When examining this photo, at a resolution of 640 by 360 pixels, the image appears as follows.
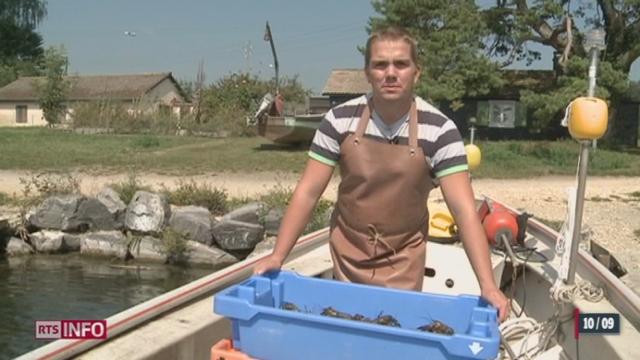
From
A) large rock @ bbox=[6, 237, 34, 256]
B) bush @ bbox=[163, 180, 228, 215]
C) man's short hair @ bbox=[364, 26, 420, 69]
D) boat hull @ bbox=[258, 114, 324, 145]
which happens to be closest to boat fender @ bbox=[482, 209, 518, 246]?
man's short hair @ bbox=[364, 26, 420, 69]

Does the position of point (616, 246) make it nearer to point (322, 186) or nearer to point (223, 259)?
point (223, 259)

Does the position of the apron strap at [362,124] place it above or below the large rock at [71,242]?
above

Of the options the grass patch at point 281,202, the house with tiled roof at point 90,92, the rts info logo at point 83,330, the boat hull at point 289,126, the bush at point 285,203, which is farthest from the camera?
the house with tiled roof at point 90,92

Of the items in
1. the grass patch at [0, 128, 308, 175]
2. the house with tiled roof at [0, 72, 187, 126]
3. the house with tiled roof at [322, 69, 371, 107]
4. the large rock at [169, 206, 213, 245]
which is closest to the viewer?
the large rock at [169, 206, 213, 245]

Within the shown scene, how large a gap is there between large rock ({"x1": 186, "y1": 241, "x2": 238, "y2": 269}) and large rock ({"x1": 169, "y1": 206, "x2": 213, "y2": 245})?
224 millimetres

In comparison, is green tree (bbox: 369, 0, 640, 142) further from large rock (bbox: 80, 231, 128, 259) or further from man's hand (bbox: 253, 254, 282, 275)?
man's hand (bbox: 253, 254, 282, 275)

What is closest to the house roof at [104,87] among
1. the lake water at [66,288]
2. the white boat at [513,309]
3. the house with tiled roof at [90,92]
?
the house with tiled roof at [90,92]

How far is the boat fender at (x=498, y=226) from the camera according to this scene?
486 centimetres

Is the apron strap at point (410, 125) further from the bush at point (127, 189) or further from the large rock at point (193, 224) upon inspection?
the bush at point (127, 189)

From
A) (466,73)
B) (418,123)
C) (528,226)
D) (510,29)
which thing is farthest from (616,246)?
(510,29)

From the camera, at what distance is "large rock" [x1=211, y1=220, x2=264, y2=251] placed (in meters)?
11.0

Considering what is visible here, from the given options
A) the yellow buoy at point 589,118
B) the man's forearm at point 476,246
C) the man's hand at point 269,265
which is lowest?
the man's hand at point 269,265

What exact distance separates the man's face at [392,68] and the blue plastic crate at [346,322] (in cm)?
69

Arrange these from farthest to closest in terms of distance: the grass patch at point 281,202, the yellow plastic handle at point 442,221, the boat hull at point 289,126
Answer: the boat hull at point 289,126, the grass patch at point 281,202, the yellow plastic handle at point 442,221
